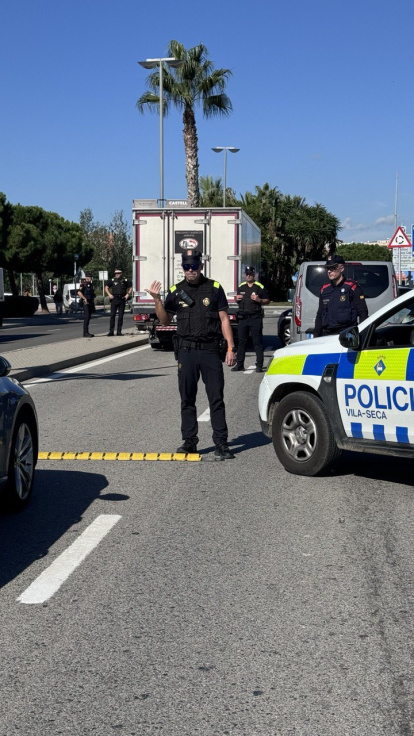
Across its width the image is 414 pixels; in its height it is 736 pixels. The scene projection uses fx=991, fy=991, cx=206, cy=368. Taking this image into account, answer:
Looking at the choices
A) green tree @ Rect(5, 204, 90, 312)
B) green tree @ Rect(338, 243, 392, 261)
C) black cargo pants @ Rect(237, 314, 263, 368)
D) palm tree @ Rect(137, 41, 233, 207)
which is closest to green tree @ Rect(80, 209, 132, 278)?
green tree @ Rect(5, 204, 90, 312)

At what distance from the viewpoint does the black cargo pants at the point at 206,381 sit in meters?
8.74

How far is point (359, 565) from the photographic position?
17.9ft

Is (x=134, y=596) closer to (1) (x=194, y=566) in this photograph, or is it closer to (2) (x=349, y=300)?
(1) (x=194, y=566)

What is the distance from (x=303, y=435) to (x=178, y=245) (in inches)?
577

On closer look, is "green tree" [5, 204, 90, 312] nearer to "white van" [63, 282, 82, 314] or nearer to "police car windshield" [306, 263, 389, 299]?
"white van" [63, 282, 82, 314]

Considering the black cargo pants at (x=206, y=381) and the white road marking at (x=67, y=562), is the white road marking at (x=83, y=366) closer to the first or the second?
the black cargo pants at (x=206, y=381)

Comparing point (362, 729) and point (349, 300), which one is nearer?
point (362, 729)

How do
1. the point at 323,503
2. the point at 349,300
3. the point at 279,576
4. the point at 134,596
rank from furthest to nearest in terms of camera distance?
the point at 349,300, the point at 323,503, the point at 279,576, the point at 134,596

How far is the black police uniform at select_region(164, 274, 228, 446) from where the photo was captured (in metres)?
8.70

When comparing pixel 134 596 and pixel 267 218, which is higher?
pixel 267 218

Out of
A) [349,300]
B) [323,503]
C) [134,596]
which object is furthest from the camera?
[349,300]

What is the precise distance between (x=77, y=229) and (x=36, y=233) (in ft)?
63.3

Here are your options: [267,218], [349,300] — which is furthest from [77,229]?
[349,300]

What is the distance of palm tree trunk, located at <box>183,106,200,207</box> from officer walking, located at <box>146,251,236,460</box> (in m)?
33.4
